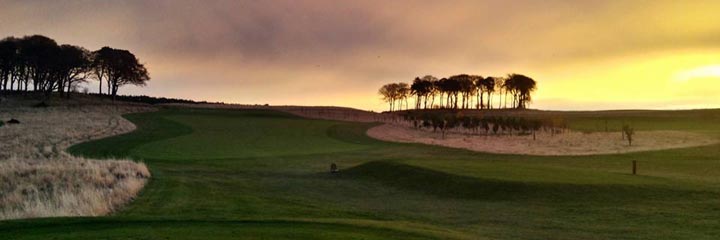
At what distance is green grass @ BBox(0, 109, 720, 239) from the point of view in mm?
12344

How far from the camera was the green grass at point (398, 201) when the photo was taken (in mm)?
12344

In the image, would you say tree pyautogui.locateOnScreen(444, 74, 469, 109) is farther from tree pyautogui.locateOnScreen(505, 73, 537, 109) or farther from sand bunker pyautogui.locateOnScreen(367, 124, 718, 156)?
sand bunker pyautogui.locateOnScreen(367, 124, 718, 156)

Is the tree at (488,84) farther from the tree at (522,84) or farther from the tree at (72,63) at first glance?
the tree at (72,63)

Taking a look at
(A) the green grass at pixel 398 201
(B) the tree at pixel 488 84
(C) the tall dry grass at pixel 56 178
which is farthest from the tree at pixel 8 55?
(B) the tree at pixel 488 84

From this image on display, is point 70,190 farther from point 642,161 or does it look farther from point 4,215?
point 642,161

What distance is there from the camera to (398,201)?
79.0 ft

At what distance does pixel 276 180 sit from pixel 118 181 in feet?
28.7

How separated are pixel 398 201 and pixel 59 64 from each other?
9019 centimetres

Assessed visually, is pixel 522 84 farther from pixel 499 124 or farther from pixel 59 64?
pixel 59 64

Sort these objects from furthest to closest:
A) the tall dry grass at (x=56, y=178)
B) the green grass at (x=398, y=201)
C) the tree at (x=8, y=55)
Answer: the tree at (x=8, y=55), the tall dry grass at (x=56, y=178), the green grass at (x=398, y=201)

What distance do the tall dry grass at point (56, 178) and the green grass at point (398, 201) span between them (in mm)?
1077

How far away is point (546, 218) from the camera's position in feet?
62.1

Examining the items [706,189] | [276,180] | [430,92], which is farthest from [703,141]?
[430,92]

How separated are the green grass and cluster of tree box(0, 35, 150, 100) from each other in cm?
5988
